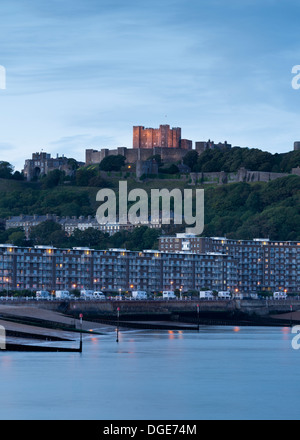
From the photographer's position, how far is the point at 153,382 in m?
68.0

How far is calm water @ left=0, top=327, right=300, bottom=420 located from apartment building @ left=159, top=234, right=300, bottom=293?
95147 mm

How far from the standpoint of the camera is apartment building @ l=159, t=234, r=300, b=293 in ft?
638

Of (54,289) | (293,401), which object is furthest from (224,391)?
(54,289)

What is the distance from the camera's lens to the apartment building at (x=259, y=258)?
194m

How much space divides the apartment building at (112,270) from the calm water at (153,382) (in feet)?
170

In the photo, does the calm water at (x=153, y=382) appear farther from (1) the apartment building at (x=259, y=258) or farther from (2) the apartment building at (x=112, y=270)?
(1) the apartment building at (x=259, y=258)

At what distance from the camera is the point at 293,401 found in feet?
199
